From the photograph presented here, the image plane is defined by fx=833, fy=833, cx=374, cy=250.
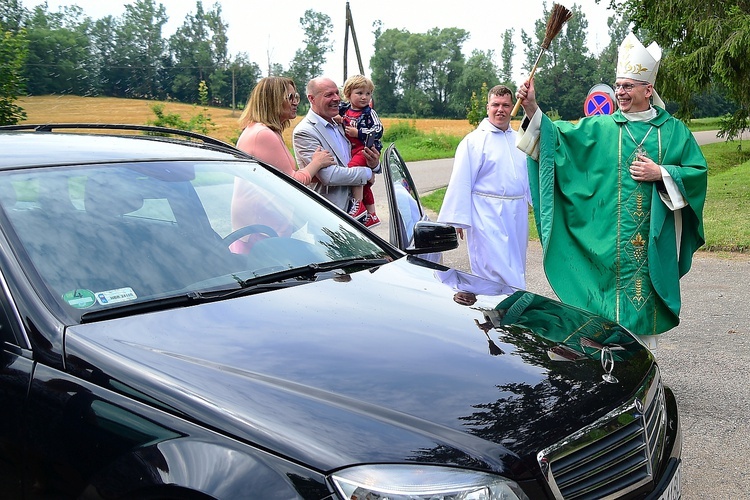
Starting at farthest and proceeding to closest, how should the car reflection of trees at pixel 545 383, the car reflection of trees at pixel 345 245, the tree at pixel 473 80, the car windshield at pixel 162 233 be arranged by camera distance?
the tree at pixel 473 80
the car reflection of trees at pixel 345 245
the car windshield at pixel 162 233
the car reflection of trees at pixel 545 383

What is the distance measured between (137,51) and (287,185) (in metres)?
35.6

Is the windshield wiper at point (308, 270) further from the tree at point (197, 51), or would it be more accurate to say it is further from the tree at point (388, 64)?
the tree at point (388, 64)

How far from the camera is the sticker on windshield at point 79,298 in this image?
2.57m

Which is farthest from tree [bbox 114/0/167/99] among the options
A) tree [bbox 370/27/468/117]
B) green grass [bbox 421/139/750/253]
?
tree [bbox 370/27/468/117]

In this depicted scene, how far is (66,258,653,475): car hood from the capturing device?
6.74 ft

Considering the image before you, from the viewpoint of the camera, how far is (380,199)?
17.7 meters

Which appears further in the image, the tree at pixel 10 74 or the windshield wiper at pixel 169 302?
the tree at pixel 10 74

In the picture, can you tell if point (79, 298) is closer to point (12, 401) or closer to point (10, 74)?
point (12, 401)

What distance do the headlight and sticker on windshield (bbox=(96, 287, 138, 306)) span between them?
108cm

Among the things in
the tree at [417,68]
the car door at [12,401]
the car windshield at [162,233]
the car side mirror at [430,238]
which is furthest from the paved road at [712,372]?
the tree at [417,68]

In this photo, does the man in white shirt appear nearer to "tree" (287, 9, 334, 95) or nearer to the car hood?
the car hood

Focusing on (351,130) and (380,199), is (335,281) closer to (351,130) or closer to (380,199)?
(351,130)

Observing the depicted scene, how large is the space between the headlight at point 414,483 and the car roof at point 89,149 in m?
1.85

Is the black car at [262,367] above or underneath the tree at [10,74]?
underneath
